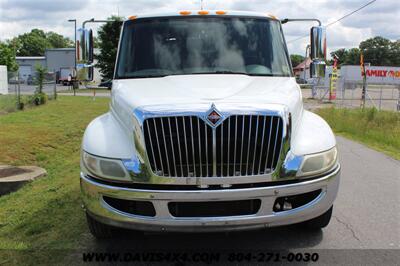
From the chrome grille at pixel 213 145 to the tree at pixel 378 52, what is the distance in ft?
381

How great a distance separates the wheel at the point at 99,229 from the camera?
14.6ft

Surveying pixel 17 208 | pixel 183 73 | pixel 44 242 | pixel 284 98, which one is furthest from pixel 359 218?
pixel 17 208

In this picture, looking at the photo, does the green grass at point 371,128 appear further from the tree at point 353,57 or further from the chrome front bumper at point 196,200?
the tree at point 353,57

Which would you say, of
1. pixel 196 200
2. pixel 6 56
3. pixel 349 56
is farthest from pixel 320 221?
pixel 349 56

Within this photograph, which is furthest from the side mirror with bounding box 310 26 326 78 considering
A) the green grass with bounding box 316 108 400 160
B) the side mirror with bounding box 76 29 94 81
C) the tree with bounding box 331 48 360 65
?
the tree with bounding box 331 48 360 65

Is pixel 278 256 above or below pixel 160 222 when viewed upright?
below

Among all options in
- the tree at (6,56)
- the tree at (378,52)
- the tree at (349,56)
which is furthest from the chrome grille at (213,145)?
the tree at (378,52)

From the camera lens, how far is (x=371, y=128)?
13773 mm

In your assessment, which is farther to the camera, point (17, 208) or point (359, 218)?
point (17, 208)

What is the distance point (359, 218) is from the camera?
5.47m

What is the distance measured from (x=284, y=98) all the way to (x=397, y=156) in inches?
258

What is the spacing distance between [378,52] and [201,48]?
118943mm

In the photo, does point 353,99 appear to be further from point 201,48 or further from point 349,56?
point 349,56

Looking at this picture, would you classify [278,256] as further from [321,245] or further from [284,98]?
[284,98]
